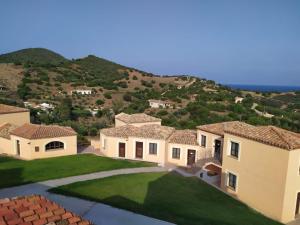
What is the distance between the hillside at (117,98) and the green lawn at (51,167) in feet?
56.5

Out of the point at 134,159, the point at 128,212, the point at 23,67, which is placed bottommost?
Answer: the point at 134,159

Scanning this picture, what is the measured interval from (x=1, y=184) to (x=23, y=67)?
2933 inches

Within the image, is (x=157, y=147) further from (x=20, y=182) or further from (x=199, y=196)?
(x=20, y=182)

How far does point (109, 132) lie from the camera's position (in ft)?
111

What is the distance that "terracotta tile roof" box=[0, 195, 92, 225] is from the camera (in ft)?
27.6

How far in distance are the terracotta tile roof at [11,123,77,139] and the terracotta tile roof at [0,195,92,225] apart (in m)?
21.5

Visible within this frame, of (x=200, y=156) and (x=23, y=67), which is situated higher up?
(x=23, y=67)

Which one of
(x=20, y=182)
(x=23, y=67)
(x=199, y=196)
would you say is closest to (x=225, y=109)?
(x=199, y=196)

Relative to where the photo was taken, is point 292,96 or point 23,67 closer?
point 23,67

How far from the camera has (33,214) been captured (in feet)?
29.4

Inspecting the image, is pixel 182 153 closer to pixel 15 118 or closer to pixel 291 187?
pixel 291 187

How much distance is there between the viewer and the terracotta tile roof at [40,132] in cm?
3042

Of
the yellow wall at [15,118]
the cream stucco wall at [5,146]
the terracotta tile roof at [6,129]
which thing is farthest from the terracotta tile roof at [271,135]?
the yellow wall at [15,118]

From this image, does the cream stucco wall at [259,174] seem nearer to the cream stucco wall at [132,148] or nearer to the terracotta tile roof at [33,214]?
the cream stucco wall at [132,148]
